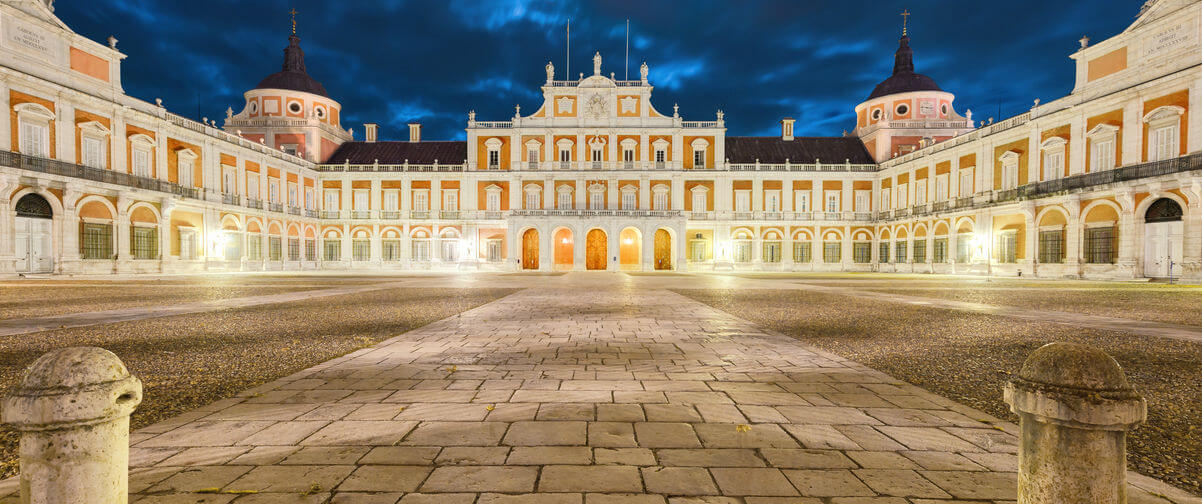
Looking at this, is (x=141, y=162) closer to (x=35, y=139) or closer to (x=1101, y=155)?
(x=35, y=139)

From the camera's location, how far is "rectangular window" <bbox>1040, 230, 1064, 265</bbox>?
77.8 ft

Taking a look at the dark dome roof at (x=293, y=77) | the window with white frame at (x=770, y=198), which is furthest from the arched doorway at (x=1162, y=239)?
the dark dome roof at (x=293, y=77)

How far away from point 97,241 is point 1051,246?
43.1 m

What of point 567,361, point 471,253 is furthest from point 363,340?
point 471,253

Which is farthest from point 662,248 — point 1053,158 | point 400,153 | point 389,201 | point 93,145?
point 93,145

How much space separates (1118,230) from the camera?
69.4ft

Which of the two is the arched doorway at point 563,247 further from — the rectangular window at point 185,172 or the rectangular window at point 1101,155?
the rectangular window at point 1101,155

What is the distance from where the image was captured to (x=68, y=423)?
1.37 m

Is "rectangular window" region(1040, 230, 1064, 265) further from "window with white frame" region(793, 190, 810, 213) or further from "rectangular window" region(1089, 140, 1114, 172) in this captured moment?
"window with white frame" region(793, 190, 810, 213)

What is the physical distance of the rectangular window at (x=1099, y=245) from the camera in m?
21.5

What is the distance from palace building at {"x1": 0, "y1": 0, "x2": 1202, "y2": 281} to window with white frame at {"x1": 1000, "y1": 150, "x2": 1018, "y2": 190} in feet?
0.34

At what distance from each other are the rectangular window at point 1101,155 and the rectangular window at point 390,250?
133 feet

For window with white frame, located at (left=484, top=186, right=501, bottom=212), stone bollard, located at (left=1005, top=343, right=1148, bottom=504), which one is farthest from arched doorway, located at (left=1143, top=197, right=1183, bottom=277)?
window with white frame, located at (left=484, top=186, right=501, bottom=212)

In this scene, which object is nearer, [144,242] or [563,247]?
[144,242]
